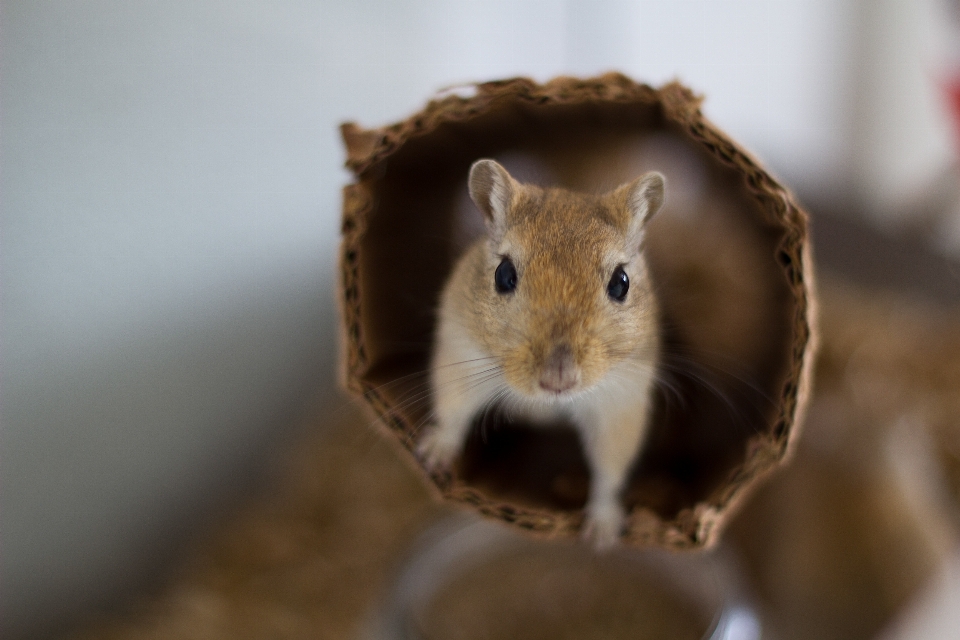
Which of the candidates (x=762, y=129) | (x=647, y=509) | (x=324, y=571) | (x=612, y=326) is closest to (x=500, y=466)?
(x=647, y=509)

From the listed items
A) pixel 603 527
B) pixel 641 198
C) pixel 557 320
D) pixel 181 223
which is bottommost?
pixel 603 527

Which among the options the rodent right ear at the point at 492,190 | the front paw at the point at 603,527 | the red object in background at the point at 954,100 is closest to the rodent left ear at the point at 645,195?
the rodent right ear at the point at 492,190

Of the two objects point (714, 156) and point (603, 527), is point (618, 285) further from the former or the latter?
point (603, 527)

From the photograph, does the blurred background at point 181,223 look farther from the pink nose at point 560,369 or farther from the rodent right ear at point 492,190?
the pink nose at point 560,369

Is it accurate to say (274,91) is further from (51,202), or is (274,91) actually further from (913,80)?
(913,80)

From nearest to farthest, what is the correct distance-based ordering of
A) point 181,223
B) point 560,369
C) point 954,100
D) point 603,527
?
1. point 560,369
2. point 603,527
3. point 181,223
4. point 954,100

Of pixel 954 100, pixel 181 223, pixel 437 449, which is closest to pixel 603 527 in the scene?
pixel 437 449

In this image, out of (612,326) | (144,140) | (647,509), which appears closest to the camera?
(612,326)
